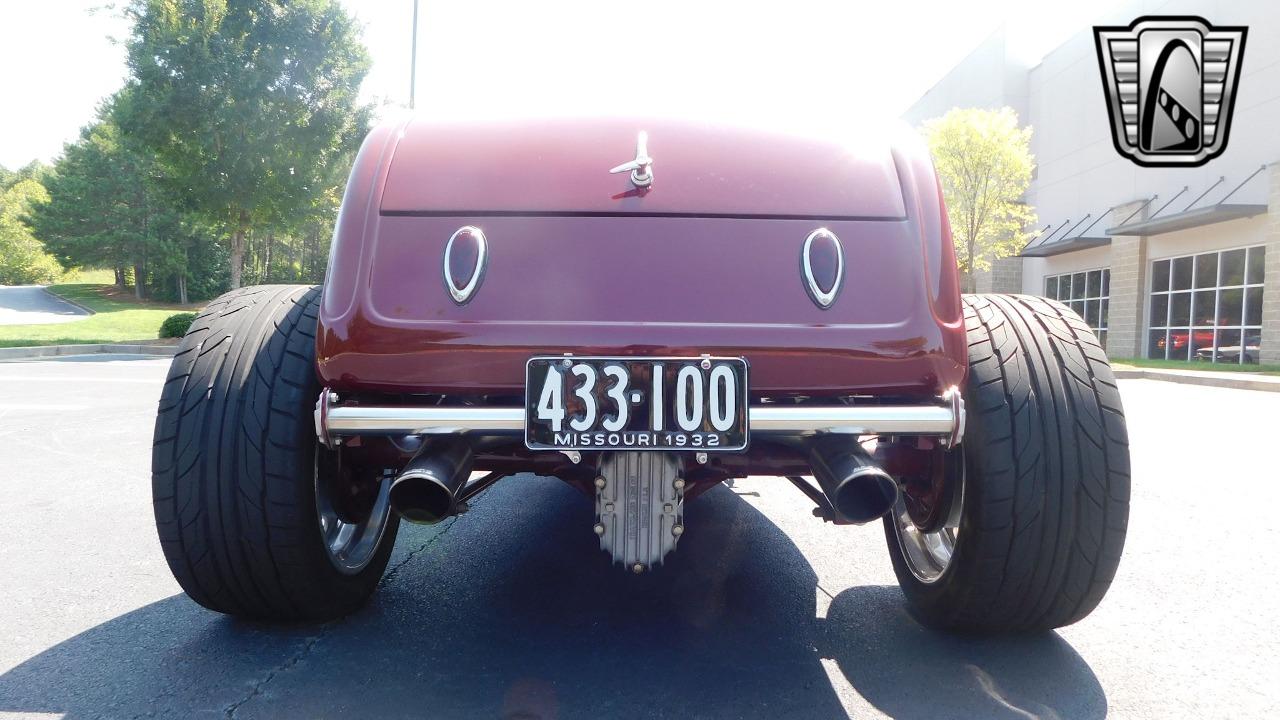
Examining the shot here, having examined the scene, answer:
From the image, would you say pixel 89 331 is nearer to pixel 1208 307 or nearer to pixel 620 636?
pixel 620 636

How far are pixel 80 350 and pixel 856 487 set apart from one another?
65.4 feet

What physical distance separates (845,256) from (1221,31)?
23.9 metres

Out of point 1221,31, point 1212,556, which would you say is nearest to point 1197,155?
point 1221,31

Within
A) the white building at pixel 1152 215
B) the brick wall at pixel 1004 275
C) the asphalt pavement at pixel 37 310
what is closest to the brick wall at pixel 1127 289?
→ the white building at pixel 1152 215

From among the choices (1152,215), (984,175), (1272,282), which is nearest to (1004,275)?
(984,175)

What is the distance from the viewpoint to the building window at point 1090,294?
2640 cm

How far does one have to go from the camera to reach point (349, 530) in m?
2.71

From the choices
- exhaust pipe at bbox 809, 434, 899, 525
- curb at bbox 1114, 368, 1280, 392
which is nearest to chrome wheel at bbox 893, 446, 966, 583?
exhaust pipe at bbox 809, 434, 899, 525

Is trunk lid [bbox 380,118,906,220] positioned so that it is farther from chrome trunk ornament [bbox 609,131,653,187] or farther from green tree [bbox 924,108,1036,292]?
green tree [bbox 924,108,1036,292]

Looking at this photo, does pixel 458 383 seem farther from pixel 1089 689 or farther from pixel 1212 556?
pixel 1212 556

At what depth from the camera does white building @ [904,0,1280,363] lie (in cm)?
1956

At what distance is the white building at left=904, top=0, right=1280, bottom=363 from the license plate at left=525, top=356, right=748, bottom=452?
21116 millimetres
